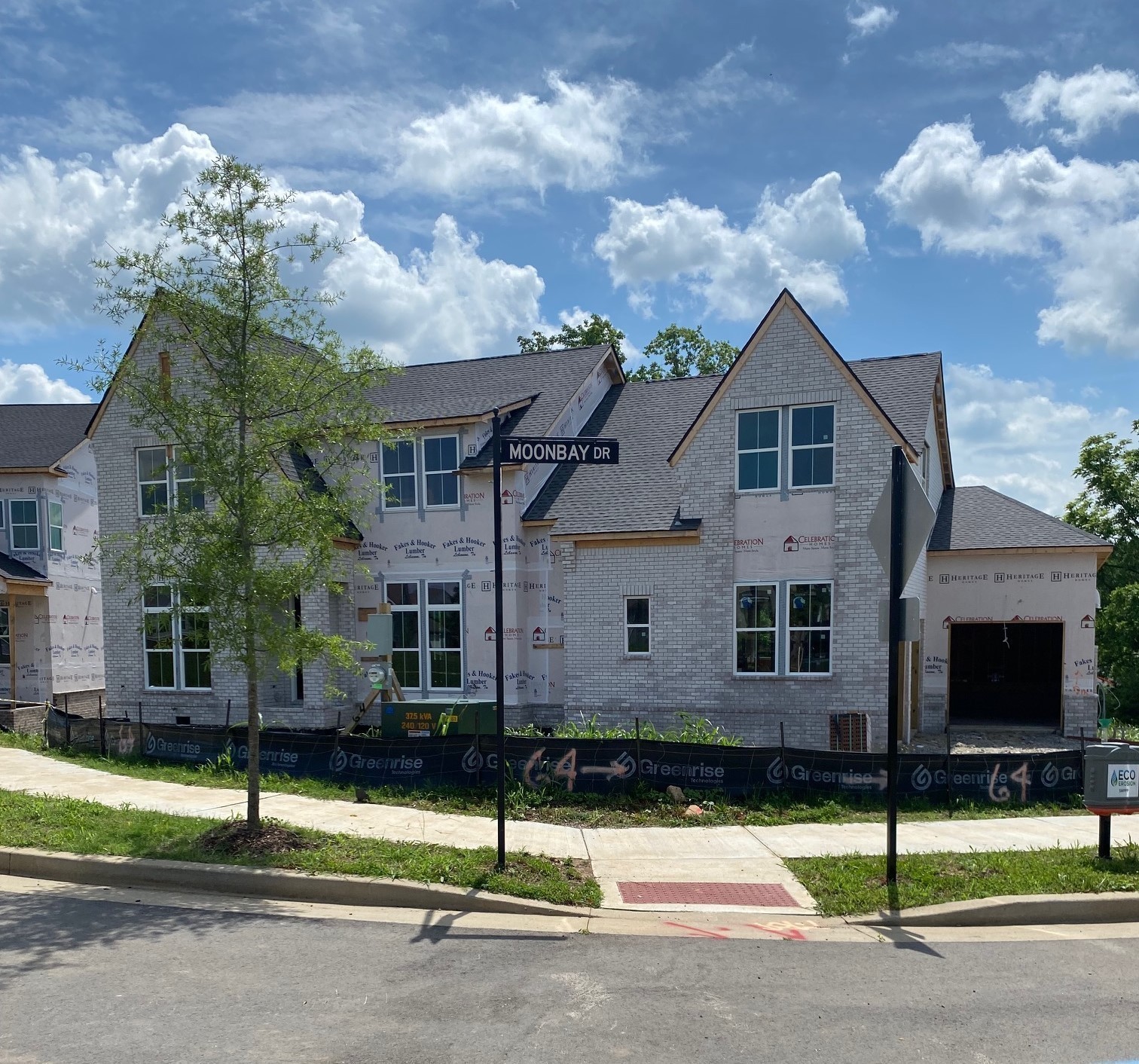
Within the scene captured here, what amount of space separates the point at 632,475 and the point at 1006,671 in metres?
10.8

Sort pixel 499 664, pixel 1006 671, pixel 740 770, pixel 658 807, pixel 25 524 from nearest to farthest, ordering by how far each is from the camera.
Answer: pixel 499 664
pixel 658 807
pixel 740 770
pixel 1006 671
pixel 25 524

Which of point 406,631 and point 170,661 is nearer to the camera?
point 406,631

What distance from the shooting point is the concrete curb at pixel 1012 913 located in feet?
23.7

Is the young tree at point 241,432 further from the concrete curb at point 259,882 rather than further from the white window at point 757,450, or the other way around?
the white window at point 757,450

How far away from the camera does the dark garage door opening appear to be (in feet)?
67.6

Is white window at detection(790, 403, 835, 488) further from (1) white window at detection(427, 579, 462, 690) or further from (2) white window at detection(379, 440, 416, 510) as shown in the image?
(2) white window at detection(379, 440, 416, 510)

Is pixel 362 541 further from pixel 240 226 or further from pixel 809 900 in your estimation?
pixel 809 900

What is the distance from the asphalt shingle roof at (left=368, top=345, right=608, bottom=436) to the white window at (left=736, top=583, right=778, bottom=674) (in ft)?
17.3

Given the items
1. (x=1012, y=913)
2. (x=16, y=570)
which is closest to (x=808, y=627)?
(x=1012, y=913)

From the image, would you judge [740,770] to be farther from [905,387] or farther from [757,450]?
[905,387]

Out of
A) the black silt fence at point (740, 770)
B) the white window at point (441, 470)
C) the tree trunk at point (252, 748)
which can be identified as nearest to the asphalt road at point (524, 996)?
the tree trunk at point (252, 748)

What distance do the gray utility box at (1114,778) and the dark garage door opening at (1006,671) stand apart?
12.6 m

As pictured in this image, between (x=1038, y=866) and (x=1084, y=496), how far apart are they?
84.5 feet

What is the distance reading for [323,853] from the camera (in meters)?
8.42
